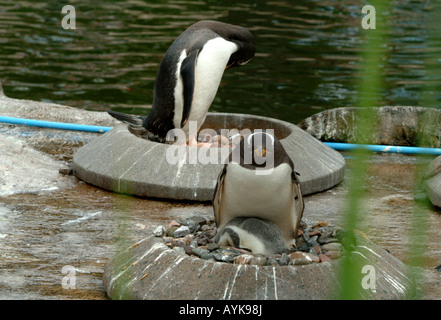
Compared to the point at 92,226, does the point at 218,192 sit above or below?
above

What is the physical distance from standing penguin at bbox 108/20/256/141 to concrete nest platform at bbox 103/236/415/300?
A: 2381 millimetres

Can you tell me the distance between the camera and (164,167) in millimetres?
5680

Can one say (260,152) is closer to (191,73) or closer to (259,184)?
(259,184)

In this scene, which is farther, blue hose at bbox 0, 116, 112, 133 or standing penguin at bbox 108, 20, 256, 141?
blue hose at bbox 0, 116, 112, 133

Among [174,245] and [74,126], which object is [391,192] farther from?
[74,126]

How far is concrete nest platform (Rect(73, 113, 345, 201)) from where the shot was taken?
554cm

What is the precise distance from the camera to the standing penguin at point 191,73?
19.2ft

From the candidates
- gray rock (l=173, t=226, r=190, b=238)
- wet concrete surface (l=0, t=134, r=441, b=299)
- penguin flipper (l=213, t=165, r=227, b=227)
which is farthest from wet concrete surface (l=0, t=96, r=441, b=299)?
penguin flipper (l=213, t=165, r=227, b=227)

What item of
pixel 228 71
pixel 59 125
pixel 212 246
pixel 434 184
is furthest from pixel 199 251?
pixel 228 71

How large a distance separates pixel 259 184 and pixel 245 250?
1.18 ft

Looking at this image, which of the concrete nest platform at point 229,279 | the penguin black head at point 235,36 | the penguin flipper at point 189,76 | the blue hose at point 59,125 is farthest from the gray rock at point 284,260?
the blue hose at point 59,125

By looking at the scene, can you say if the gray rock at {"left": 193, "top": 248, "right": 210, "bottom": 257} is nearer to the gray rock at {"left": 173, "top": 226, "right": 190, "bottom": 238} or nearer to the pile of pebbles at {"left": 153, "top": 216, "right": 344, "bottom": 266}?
the pile of pebbles at {"left": 153, "top": 216, "right": 344, "bottom": 266}

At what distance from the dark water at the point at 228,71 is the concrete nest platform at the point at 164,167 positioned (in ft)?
13.7

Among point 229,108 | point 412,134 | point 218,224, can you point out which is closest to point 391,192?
point 412,134
